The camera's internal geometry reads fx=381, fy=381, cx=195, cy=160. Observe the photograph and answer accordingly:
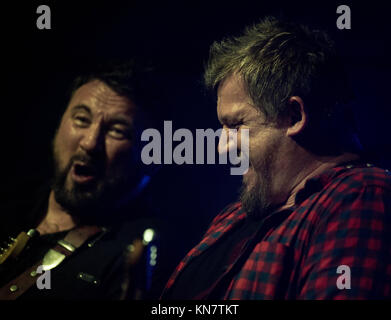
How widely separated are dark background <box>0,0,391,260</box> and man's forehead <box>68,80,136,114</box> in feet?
0.99

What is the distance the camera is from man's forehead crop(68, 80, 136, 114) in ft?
8.14

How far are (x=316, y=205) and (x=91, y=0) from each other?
2068 mm

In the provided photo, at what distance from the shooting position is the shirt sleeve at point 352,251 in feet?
4.34

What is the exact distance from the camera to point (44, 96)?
10.5 ft

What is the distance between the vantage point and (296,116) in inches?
75.2

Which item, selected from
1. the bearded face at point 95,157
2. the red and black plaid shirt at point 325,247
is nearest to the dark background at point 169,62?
the bearded face at point 95,157

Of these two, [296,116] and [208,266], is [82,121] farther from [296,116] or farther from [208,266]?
[296,116]

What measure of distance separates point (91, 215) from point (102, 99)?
0.76m

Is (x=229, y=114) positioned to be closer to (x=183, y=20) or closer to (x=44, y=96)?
(x=183, y=20)

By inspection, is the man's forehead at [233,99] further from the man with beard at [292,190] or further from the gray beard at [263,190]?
the gray beard at [263,190]

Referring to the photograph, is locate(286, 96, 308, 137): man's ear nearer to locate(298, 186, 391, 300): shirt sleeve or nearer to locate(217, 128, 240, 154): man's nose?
locate(217, 128, 240, 154): man's nose

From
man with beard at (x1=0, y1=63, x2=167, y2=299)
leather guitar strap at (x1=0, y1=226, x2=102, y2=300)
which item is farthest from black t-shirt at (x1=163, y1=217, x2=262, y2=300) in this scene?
leather guitar strap at (x1=0, y1=226, x2=102, y2=300)

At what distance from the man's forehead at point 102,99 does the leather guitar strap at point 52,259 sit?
782mm
